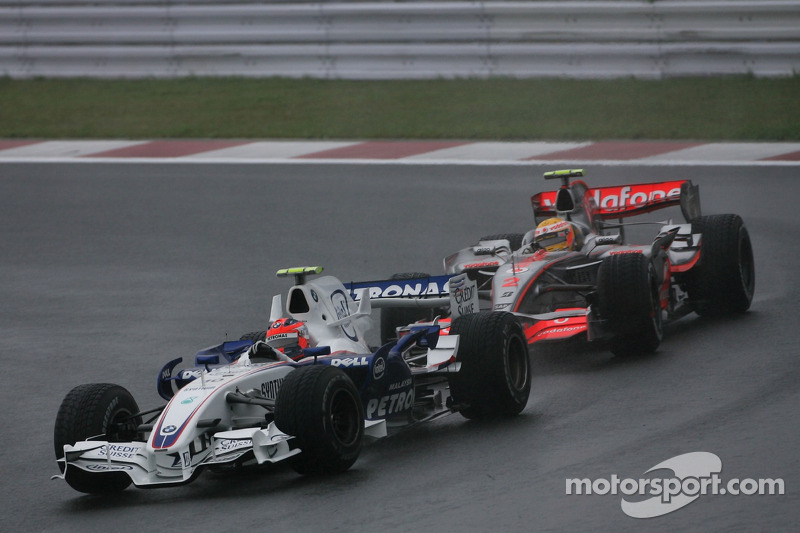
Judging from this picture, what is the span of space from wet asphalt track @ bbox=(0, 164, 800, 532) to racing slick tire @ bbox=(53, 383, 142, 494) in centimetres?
13

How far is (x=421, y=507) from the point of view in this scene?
6469 mm

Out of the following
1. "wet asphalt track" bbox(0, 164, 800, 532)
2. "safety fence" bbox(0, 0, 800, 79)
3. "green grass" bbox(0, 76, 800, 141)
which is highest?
"safety fence" bbox(0, 0, 800, 79)

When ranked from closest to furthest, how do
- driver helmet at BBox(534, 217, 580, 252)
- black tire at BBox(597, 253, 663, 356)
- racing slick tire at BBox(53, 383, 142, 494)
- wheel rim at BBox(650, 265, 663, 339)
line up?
racing slick tire at BBox(53, 383, 142, 494)
black tire at BBox(597, 253, 663, 356)
wheel rim at BBox(650, 265, 663, 339)
driver helmet at BBox(534, 217, 580, 252)

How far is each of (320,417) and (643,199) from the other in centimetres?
565

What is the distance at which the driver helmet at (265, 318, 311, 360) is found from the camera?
8.10 meters

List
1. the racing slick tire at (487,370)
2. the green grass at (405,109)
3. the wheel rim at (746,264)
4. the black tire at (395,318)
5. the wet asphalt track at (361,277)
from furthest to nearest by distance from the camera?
the green grass at (405,109)
the wheel rim at (746,264)
the black tire at (395,318)
the racing slick tire at (487,370)
the wet asphalt track at (361,277)

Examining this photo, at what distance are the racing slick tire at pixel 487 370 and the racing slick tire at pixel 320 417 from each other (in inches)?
44.7

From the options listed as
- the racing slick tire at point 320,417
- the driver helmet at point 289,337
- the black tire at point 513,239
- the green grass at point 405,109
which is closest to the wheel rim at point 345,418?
the racing slick tire at point 320,417

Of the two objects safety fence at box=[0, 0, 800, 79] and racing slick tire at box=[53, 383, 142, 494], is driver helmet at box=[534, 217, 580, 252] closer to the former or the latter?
racing slick tire at box=[53, 383, 142, 494]

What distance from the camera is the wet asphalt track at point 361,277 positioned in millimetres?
6582

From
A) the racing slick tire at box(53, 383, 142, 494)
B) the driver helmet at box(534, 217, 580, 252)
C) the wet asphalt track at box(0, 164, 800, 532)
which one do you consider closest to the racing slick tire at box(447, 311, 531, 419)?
the wet asphalt track at box(0, 164, 800, 532)

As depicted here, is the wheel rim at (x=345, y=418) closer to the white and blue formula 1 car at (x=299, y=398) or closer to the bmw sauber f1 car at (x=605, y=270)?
the white and blue formula 1 car at (x=299, y=398)

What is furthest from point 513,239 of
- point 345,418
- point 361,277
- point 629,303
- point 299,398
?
point 299,398

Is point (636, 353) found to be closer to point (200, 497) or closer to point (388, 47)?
point (200, 497)
